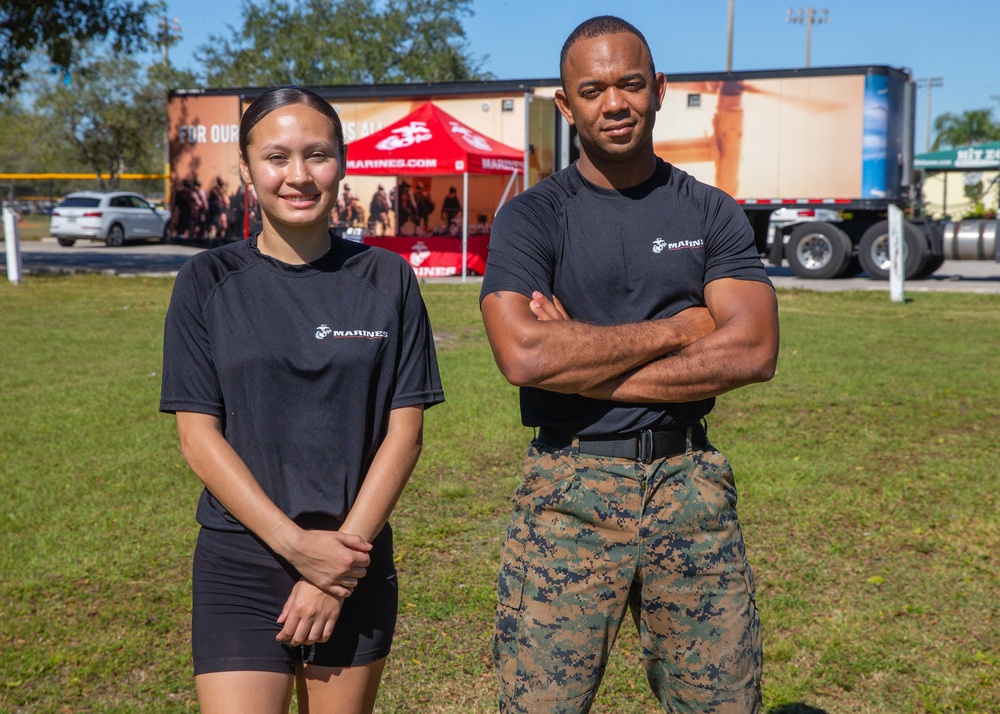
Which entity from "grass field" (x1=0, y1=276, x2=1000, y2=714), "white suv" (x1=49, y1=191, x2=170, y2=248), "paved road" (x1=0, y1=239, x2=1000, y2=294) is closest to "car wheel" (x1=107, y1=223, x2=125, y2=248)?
"white suv" (x1=49, y1=191, x2=170, y2=248)

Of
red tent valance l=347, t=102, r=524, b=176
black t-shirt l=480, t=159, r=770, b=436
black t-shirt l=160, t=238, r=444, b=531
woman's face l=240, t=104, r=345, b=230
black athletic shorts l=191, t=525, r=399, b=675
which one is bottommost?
black athletic shorts l=191, t=525, r=399, b=675

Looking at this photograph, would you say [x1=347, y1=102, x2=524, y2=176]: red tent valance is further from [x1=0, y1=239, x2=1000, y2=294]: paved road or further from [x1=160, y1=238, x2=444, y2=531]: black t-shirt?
[x1=160, y1=238, x2=444, y2=531]: black t-shirt

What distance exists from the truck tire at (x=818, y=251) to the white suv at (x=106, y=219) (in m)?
20.4

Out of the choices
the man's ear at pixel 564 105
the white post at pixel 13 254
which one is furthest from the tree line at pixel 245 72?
the man's ear at pixel 564 105

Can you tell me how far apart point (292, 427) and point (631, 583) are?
0.93 metres

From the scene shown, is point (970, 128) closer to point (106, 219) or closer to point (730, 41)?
point (730, 41)

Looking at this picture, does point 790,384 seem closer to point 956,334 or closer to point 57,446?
point 956,334

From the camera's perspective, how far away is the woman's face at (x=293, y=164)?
2.43 m

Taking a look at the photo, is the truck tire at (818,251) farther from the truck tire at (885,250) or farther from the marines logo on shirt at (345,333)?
the marines logo on shirt at (345,333)

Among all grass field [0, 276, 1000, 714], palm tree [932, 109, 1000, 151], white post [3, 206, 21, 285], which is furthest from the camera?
palm tree [932, 109, 1000, 151]

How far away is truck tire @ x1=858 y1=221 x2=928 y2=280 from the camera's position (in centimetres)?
2019

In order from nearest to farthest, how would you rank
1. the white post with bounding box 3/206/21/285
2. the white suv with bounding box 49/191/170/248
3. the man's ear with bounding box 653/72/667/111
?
the man's ear with bounding box 653/72/667/111 < the white post with bounding box 3/206/21/285 < the white suv with bounding box 49/191/170/248

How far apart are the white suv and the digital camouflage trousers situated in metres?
32.6

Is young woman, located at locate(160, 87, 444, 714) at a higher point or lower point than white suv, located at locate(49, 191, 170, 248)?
lower
